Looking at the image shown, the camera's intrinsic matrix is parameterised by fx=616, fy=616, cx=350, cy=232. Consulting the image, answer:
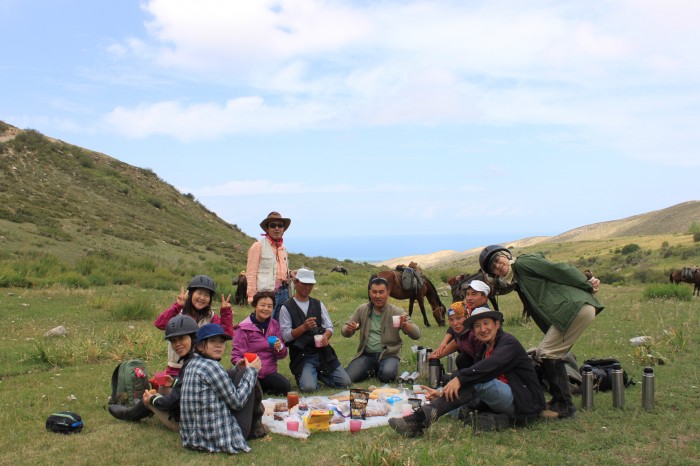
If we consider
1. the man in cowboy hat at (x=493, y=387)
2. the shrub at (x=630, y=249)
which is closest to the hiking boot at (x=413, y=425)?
the man in cowboy hat at (x=493, y=387)

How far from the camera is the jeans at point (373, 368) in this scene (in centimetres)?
799

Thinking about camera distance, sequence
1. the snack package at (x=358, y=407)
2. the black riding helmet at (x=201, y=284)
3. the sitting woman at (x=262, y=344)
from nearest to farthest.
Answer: the snack package at (x=358, y=407)
the black riding helmet at (x=201, y=284)
the sitting woman at (x=262, y=344)

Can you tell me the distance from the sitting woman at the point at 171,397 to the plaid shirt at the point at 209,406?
1.06ft

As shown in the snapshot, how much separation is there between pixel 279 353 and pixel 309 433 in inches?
68.2

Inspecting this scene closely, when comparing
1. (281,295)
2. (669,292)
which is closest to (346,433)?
(281,295)

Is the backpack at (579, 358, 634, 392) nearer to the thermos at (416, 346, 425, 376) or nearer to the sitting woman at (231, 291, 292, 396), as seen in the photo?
the thermos at (416, 346, 425, 376)

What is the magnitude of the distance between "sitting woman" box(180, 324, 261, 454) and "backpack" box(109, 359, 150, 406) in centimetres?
140

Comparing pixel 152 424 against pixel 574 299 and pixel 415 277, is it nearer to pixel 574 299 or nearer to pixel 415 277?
pixel 574 299

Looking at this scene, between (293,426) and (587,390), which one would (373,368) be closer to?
(293,426)

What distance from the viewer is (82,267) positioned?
2009 cm

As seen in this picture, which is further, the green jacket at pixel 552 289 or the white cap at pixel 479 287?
the white cap at pixel 479 287

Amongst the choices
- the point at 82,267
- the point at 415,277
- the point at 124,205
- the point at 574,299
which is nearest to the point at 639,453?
the point at 574,299

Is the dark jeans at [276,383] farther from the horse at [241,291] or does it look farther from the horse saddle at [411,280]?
the horse at [241,291]

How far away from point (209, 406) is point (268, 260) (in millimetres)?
3507
